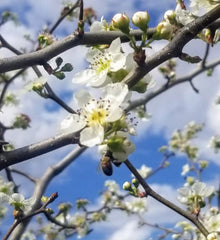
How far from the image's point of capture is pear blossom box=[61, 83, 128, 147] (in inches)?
51.4

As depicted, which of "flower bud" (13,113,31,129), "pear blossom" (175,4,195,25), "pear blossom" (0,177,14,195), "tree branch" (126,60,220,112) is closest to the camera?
"pear blossom" (175,4,195,25)

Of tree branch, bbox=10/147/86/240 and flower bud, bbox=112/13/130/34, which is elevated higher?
tree branch, bbox=10/147/86/240

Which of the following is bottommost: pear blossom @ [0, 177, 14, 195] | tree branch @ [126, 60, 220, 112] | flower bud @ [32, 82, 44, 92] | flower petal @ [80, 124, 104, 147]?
flower petal @ [80, 124, 104, 147]

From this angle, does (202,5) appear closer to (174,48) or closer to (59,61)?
(174,48)

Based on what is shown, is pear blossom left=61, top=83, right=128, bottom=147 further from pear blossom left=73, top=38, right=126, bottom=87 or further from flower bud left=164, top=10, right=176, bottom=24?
flower bud left=164, top=10, right=176, bottom=24

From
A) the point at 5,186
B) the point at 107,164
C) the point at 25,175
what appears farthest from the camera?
the point at 25,175

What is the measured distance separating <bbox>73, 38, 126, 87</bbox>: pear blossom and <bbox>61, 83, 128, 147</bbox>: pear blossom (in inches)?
2.8

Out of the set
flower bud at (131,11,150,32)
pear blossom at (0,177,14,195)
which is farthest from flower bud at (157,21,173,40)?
pear blossom at (0,177,14,195)

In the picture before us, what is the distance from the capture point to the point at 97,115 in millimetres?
1411

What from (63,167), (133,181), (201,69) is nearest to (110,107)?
(133,181)

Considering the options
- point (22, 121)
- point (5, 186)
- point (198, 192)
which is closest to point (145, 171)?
point (22, 121)

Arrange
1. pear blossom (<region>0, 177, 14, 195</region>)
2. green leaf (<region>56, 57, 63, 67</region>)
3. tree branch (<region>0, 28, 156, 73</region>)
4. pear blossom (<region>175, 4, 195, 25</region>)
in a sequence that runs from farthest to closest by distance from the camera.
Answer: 1. pear blossom (<region>0, 177, 14, 195</region>)
2. green leaf (<region>56, 57, 63, 67</region>)
3. pear blossom (<region>175, 4, 195, 25</region>)
4. tree branch (<region>0, 28, 156, 73</region>)

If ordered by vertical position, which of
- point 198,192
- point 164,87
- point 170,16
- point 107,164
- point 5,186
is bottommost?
point 107,164

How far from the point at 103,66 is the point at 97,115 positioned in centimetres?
27
